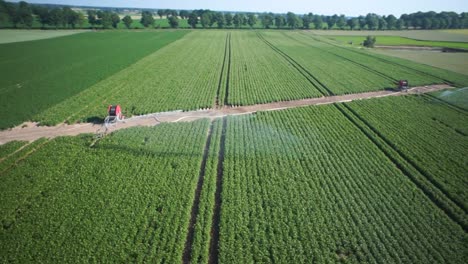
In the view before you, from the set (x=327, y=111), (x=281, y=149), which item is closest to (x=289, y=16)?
(x=327, y=111)

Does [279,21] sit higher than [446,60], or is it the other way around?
[279,21]

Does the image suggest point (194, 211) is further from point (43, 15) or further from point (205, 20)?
point (205, 20)

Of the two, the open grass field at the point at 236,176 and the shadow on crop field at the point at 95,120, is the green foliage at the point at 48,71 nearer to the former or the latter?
the open grass field at the point at 236,176

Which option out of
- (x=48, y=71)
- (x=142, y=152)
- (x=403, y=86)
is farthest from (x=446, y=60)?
(x=48, y=71)

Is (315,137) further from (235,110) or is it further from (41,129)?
(41,129)

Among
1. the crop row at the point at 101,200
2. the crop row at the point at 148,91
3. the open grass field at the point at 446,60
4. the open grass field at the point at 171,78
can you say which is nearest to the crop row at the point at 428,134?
the open grass field at the point at 171,78

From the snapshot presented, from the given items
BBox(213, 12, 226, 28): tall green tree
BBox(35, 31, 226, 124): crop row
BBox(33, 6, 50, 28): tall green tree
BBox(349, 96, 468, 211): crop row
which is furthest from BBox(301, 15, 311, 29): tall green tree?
BBox(349, 96, 468, 211): crop row
